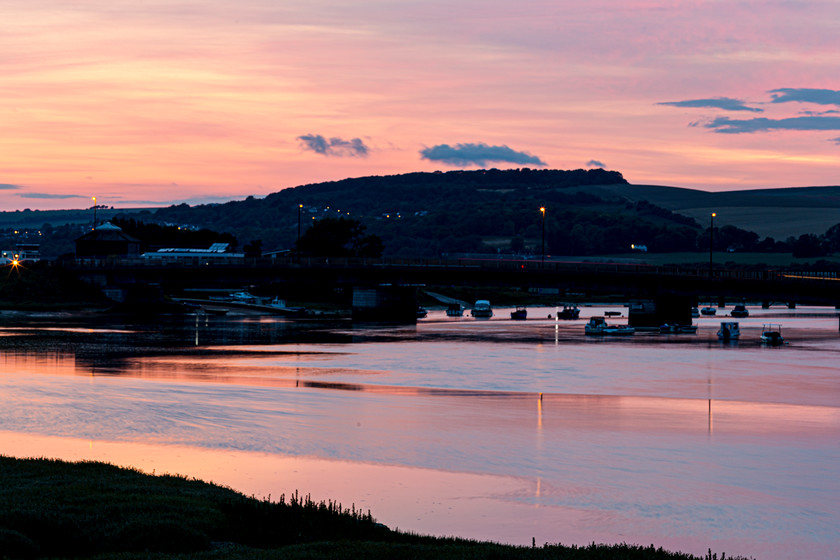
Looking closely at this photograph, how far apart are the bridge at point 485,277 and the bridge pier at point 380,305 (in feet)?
2.36

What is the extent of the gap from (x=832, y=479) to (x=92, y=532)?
80.3 feet

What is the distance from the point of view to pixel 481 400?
182 feet

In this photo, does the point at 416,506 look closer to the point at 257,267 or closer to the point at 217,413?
the point at 217,413

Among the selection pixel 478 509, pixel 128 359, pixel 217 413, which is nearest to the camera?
pixel 478 509

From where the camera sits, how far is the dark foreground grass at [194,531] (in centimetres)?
1883

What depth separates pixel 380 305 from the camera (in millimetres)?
163125

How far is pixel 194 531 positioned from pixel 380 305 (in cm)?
14266

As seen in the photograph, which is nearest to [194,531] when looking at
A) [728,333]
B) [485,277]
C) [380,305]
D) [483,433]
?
[483,433]

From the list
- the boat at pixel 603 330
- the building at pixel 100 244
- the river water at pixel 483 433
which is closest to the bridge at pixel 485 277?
the boat at pixel 603 330

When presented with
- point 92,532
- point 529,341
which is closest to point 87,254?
point 529,341

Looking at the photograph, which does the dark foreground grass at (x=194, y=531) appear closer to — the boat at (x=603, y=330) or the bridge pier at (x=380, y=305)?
the boat at (x=603, y=330)

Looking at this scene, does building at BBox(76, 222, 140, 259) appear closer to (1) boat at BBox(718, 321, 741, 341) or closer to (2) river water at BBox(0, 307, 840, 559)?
(2) river water at BBox(0, 307, 840, 559)

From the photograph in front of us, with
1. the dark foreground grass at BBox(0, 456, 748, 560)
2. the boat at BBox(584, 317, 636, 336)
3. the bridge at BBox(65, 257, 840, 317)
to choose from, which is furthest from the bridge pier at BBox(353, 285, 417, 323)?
the dark foreground grass at BBox(0, 456, 748, 560)

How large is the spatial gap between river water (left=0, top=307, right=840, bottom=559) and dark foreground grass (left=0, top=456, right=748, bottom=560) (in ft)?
14.2
